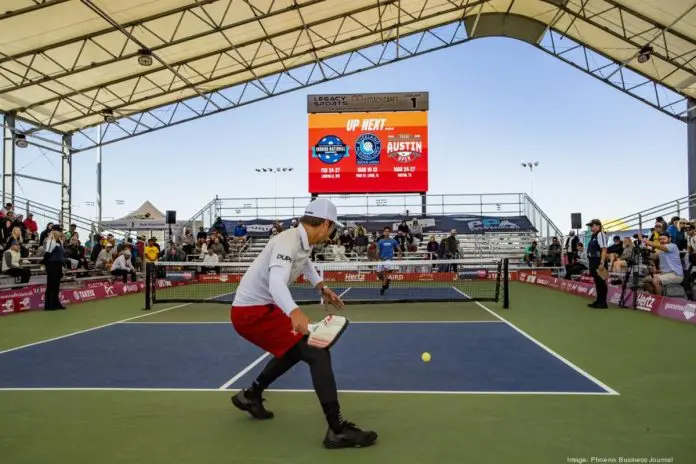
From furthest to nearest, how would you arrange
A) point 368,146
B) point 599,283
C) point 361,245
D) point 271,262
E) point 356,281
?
point 368,146, point 361,245, point 356,281, point 599,283, point 271,262

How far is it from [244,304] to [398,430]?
5.33 ft

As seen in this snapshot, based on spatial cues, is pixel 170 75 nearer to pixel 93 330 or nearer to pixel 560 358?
pixel 93 330

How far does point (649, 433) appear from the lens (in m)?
4.54

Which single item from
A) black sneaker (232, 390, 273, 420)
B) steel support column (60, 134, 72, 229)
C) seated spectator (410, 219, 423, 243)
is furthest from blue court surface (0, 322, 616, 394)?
steel support column (60, 134, 72, 229)

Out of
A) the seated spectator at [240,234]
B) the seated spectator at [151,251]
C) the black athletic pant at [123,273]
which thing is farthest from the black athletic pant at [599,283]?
the seated spectator at [240,234]

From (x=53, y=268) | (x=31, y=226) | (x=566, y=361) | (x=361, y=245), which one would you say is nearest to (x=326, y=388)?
(x=566, y=361)

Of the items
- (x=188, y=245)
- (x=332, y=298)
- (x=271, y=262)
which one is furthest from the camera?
(x=188, y=245)

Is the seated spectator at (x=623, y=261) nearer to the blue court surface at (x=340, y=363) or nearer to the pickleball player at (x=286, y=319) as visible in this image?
the blue court surface at (x=340, y=363)

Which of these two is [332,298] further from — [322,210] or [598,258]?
[598,258]

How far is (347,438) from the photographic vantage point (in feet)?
13.9

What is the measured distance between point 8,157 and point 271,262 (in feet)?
82.6

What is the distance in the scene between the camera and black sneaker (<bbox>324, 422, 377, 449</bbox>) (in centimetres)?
425

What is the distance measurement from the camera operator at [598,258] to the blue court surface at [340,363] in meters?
4.66

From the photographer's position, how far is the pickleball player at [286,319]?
14.0 feet
